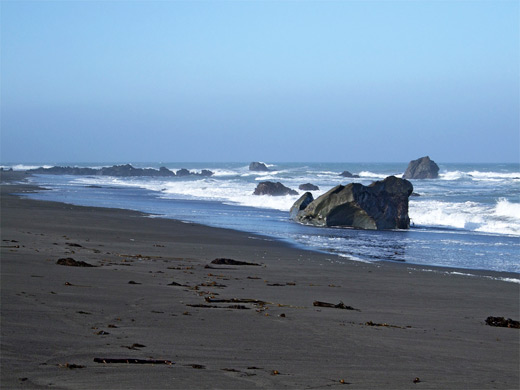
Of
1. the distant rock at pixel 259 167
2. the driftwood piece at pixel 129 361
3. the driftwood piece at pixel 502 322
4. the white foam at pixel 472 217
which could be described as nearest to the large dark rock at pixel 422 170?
the distant rock at pixel 259 167

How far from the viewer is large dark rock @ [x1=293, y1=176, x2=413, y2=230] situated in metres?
22.9

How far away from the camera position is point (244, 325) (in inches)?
262

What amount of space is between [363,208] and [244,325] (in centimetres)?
1673

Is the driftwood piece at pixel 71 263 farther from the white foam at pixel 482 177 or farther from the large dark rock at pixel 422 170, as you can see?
the large dark rock at pixel 422 170

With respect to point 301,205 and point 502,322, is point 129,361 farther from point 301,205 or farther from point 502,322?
point 301,205

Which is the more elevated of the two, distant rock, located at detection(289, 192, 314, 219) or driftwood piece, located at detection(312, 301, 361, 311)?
distant rock, located at detection(289, 192, 314, 219)

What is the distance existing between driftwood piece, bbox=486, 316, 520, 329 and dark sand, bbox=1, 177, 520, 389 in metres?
0.11

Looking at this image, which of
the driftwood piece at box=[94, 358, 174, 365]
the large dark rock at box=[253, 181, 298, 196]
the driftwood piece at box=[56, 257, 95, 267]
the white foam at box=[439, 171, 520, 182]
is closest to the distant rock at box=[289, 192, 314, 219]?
the large dark rock at box=[253, 181, 298, 196]

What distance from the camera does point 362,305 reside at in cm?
852

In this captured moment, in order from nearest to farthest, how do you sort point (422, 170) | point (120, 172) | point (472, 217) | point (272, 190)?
point (472, 217) → point (272, 190) → point (422, 170) → point (120, 172)

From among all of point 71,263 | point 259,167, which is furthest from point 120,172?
point 71,263

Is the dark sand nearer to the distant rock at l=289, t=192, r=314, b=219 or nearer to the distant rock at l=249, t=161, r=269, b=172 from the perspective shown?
the distant rock at l=289, t=192, r=314, b=219

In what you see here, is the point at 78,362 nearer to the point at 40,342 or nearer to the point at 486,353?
the point at 40,342

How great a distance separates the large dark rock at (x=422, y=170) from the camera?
8181 centimetres
